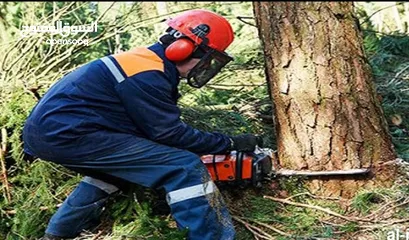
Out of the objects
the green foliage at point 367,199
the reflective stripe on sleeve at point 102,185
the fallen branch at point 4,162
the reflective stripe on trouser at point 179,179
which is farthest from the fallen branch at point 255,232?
the fallen branch at point 4,162

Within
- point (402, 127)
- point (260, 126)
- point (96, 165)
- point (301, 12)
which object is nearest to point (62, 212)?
point (96, 165)

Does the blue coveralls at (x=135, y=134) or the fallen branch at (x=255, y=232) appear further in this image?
the fallen branch at (x=255, y=232)

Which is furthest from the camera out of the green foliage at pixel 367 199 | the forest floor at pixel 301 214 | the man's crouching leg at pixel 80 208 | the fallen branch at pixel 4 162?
the fallen branch at pixel 4 162

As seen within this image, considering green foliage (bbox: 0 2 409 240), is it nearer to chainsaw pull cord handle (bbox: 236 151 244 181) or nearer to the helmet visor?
chainsaw pull cord handle (bbox: 236 151 244 181)

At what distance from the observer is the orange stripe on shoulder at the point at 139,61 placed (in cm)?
261

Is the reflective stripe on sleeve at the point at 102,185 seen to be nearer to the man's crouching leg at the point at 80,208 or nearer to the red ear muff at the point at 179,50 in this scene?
the man's crouching leg at the point at 80,208

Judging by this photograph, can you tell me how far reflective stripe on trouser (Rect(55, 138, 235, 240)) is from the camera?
254 cm

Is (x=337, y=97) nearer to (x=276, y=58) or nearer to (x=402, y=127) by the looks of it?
(x=276, y=58)

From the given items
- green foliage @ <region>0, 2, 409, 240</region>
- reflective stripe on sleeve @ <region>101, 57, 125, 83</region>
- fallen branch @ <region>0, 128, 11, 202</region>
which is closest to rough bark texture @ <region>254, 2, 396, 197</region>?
green foliage @ <region>0, 2, 409, 240</region>

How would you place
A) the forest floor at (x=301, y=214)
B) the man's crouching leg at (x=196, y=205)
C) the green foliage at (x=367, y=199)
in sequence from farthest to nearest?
the green foliage at (x=367, y=199) < the forest floor at (x=301, y=214) < the man's crouching leg at (x=196, y=205)

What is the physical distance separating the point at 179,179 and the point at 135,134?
14.1 inches

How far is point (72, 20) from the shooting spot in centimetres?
579

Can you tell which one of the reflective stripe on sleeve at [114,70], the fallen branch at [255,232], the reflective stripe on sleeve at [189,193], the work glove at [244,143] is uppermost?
the reflective stripe on sleeve at [114,70]

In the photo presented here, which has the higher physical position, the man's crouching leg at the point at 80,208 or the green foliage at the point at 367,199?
the man's crouching leg at the point at 80,208
